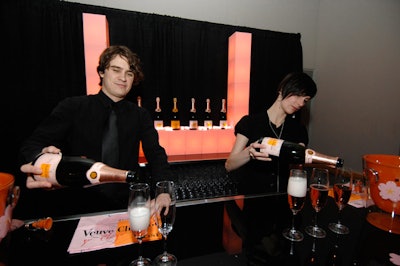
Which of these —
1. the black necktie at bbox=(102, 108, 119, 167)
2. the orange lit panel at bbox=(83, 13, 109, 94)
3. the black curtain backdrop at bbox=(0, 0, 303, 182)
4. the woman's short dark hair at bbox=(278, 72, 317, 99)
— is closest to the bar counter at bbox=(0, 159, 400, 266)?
the black necktie at bbox=(102, 108, 119, 167)

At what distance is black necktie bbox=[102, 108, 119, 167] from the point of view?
1.47 m

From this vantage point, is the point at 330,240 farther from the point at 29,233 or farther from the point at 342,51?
the point at 342,51

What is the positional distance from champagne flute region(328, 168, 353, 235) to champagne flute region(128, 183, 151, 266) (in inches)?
29.1

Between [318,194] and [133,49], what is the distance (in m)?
2.96

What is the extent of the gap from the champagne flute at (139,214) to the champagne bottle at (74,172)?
0.17m

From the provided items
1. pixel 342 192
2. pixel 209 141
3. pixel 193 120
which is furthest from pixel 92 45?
pixel 342 192

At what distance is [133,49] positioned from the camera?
10.5 feet

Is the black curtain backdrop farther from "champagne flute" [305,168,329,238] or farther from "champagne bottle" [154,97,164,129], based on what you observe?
"champagne flute" [305,168,329,238]

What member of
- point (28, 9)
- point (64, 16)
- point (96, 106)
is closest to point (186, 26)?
point (64, 16)

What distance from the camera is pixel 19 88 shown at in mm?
2789

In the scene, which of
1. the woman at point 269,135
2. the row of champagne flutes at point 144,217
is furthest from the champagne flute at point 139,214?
the woman at point 269,135

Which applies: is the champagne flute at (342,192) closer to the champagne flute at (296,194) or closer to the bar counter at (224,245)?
the bar counter at (224,245)

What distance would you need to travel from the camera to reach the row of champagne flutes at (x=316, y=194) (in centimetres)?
93

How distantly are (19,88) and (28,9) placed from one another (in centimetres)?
92
